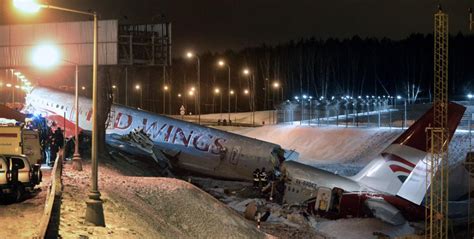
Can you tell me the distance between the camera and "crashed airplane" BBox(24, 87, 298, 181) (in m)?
40.6

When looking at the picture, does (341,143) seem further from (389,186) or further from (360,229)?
(360,229)

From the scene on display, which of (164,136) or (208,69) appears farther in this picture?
(208,69)

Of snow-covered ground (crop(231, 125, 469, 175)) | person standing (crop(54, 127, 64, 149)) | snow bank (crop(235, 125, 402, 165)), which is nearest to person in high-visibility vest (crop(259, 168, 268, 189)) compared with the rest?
person standing (crop(54, 127, 64, 149))

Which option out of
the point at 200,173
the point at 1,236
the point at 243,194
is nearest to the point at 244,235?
the point at 1,236

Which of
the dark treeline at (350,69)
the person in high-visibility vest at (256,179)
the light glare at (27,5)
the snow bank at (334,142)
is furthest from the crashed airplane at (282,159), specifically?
the dark treeline at (350,69)

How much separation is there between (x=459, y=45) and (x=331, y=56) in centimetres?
3200

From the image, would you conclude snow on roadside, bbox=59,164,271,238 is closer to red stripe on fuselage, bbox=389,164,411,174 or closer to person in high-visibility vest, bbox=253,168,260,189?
red stripe on fuselage, bbox=389,164,411,174

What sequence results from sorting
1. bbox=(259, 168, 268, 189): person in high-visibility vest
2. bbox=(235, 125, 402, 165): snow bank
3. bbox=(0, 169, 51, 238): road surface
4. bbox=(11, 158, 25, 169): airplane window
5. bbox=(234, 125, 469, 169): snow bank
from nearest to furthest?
bbox=(0, 169, 51, 238): road surface < bbox=(11, 158, 25, 169): airplane window < bbox=(259, 168, 268, 189): person in high-visibility vest < bbox=(234, 125, 469, 169): snow bank < bbox=(235, 125, 402, 165): snow bank

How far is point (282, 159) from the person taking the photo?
3778 cm

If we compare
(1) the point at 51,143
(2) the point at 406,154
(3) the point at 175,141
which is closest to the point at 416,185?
(2) the point at 406,154

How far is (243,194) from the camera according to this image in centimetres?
3812

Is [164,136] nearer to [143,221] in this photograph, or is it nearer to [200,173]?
[200,173]

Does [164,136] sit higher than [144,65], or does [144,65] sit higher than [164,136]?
[144,65]

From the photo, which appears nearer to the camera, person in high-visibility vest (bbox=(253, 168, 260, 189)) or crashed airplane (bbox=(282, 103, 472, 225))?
crashed airplane (bbox=(282, 103, 472, 225))
